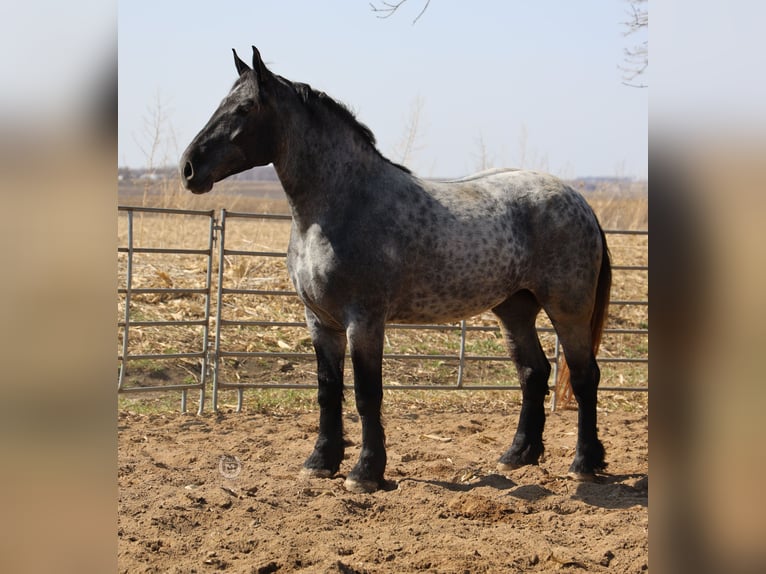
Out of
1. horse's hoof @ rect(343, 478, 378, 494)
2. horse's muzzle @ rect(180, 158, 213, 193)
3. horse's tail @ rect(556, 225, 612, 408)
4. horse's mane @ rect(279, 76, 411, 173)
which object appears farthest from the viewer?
horse's tail @ rect(556, 225, 612, 408)

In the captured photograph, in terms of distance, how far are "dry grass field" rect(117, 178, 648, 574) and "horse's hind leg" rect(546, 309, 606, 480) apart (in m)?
0.19

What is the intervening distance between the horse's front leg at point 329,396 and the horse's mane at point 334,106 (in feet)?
3.35

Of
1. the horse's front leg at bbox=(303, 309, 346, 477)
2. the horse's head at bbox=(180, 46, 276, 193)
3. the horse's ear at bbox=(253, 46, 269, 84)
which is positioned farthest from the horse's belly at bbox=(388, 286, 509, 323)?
the horse's ear at bbox=(253, 46, 269, 84)

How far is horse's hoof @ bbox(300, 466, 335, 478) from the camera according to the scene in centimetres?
414

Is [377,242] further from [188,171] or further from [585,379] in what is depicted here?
[585,379]

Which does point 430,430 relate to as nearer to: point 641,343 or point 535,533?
point 535,533

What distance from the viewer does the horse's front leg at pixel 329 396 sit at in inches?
165

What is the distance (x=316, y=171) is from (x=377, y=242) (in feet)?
1.68

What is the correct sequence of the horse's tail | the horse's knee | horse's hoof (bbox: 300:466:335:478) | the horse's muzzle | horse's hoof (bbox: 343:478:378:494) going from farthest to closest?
the horse's tail
the horse's knee
horse's hoof (bbox: 300:466:335:478)
horse's hoof (bbox: 343:478:378:494)
the horse's muzzle

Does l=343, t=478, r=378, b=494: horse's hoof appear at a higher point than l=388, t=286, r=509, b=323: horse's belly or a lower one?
lower

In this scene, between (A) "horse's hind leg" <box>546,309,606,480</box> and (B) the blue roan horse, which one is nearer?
(B) the blue roan horse

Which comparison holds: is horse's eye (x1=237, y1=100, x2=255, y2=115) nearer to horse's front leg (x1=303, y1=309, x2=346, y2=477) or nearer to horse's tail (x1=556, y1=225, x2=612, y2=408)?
horse's front leg (x1=303, y1=309, x2=346, y2=477)

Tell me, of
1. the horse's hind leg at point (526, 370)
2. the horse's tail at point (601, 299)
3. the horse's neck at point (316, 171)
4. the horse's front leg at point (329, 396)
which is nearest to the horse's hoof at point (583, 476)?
the horse's hind leg at point (526, 370)
